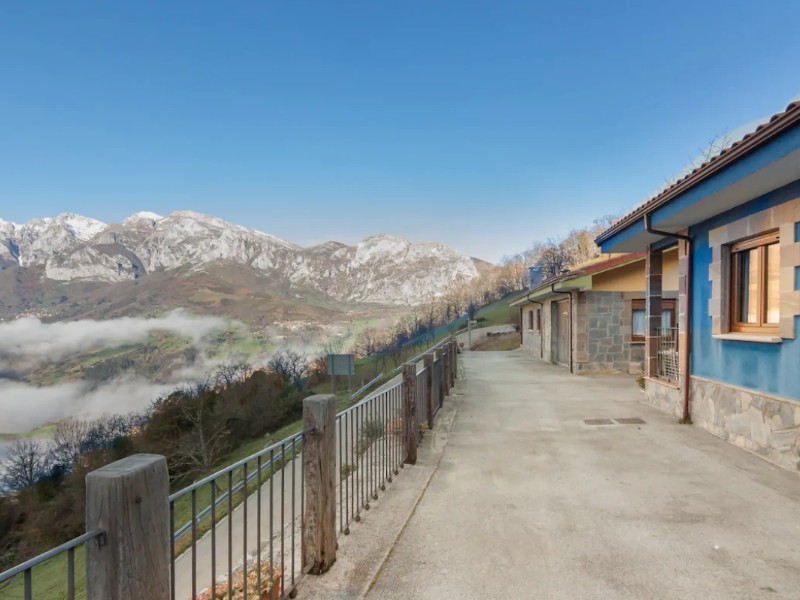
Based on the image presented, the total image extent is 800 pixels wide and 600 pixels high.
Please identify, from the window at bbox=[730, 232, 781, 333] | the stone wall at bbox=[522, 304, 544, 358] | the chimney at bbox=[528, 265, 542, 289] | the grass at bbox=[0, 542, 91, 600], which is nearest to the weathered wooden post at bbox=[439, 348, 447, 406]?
the window at bbox=[730, 232, 781, 333]

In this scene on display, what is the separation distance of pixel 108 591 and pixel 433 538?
2.48 meters

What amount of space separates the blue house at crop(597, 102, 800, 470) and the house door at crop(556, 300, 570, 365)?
7.25 m

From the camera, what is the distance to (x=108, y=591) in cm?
123

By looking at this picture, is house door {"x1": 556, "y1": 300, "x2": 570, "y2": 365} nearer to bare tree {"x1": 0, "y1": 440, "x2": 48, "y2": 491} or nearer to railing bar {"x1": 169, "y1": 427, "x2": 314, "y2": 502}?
railing bar {"x1": 169, "y1": 427, "x2": 314, "y2": 502}

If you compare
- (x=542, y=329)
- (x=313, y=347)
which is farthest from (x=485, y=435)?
(x=313, y=347)

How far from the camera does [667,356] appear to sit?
Answer: 27.2 ft

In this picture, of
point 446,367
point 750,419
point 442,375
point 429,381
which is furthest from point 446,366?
point 750,419

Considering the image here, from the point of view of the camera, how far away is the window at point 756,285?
16.8 feet

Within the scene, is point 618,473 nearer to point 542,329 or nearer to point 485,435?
point 485,435

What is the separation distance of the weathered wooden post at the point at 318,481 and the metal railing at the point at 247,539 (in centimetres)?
7

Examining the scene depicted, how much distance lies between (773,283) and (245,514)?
20.0 feet

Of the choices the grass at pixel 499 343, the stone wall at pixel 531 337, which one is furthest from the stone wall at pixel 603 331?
the grass at pixel 499 343

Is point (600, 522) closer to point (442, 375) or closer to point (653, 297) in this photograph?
point (442, 375)

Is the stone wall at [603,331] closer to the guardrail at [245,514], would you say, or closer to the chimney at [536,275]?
the guardrail at [245,514]
